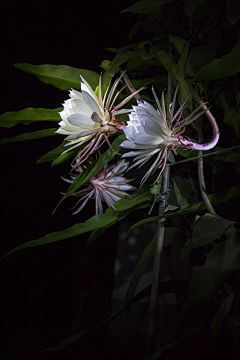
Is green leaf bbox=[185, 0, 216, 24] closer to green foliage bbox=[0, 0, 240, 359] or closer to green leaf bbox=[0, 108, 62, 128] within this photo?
green foliage bbox=[0, 0, 240, 359]

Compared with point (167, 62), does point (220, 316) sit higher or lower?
lower


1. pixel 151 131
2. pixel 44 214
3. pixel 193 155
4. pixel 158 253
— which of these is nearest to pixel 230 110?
pixel 193 155

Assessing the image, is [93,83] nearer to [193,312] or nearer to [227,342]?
[193,312]

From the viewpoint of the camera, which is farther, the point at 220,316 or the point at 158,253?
the point at 158,253

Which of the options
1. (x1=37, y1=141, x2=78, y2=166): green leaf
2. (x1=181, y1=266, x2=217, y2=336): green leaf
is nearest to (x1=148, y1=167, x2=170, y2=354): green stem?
(x1=181, y1=266, x2=217, y2=336): green leaf

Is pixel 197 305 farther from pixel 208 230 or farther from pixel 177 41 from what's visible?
pixel 177 41

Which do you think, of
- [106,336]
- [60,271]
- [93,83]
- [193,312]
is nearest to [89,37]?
[93,83]

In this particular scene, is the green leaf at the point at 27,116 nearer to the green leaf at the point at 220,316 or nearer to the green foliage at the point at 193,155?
the green foliage at the point at 193,155
